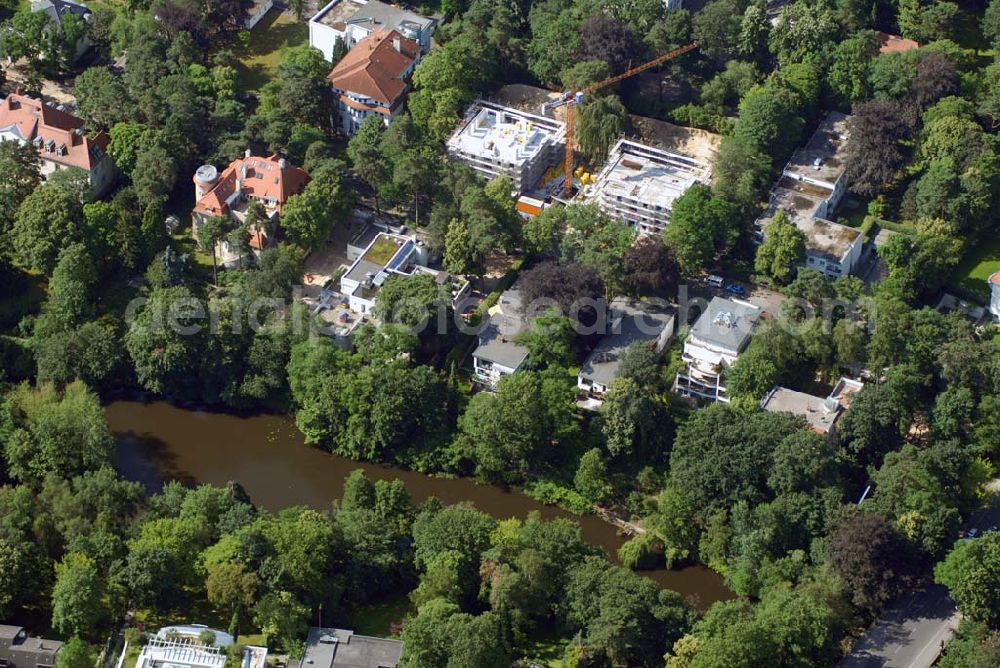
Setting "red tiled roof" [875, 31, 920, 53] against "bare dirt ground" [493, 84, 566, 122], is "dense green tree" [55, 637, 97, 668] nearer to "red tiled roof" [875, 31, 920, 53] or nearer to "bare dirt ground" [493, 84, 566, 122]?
"bare dirt ground" [493, 84, 566, 122]

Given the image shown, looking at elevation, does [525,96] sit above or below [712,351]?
above

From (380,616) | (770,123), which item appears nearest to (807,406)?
(770,123)

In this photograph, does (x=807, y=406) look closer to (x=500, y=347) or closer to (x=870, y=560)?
(x=870, y=560)

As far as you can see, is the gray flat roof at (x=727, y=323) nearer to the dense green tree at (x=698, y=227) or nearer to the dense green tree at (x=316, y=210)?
the dense green tree at (x=698, y=227)

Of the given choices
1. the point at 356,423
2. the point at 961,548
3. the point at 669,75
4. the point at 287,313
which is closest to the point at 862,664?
the point at 961,548

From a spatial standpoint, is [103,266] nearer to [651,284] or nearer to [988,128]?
[651,284]

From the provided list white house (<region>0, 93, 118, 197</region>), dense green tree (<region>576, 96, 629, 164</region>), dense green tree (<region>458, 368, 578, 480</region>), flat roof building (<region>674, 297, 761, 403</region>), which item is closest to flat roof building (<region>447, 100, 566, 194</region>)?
dense green tree (<region>576, 96, 629, 164</region>)
